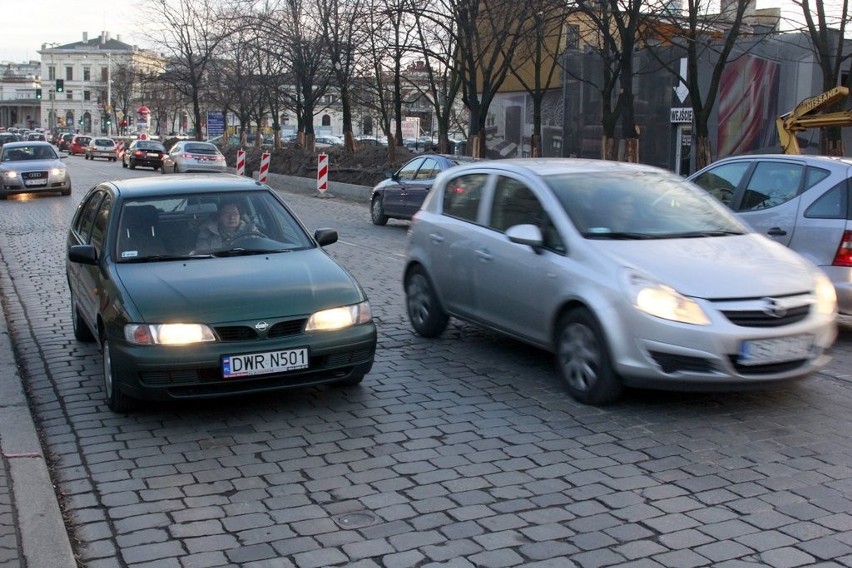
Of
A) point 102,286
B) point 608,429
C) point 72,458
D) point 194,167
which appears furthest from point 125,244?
point 194,167

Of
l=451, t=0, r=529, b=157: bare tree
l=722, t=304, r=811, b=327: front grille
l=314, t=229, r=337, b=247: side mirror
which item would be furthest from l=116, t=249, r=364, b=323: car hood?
l=451, t=0, r=529, b=157: bare tree

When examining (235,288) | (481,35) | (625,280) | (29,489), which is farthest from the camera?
(481,35)

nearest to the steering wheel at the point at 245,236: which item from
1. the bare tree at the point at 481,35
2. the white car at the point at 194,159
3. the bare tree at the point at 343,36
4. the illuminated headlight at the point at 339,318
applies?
the illuminated headlight at the point at 339,318

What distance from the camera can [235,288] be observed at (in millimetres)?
6555

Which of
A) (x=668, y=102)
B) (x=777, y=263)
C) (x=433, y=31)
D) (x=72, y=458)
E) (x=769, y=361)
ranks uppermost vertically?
(x=433, y=31)

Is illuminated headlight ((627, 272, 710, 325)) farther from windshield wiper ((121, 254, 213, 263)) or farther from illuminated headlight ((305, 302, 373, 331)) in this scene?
windshield wiper ((121, 254, 213, 263))

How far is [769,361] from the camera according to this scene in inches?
244

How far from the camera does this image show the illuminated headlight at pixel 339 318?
21.4ft

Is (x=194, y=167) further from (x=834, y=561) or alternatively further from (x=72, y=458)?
(x=834, y=561)

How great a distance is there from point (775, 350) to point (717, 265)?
675 millimetres

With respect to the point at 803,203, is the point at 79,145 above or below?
above

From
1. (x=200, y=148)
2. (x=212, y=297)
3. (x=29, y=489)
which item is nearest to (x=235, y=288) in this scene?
(x=212, y=297)

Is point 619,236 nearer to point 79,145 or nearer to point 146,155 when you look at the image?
point 146,155

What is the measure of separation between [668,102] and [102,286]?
86.2 feet
